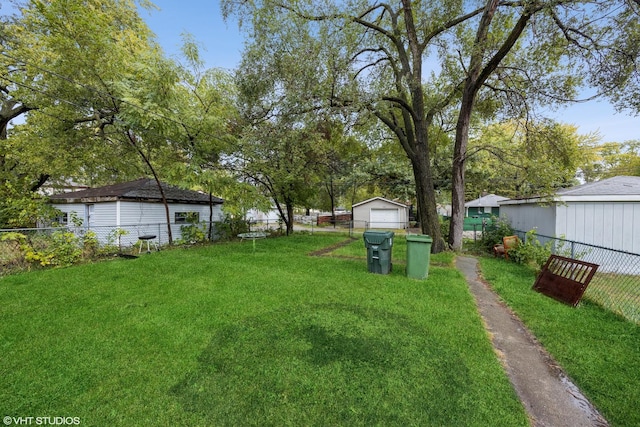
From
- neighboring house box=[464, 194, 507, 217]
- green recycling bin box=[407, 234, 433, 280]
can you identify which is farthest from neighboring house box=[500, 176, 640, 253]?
neighboring house box=[464, 194, 507, 217]

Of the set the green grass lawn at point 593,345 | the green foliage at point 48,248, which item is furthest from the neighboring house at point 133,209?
the green grass lawn at point 593,345

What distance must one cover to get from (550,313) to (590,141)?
33.2 metres

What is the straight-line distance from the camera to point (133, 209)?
470 inches

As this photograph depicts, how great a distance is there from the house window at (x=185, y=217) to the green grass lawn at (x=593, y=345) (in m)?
12.8

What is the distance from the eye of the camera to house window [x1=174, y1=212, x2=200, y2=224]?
13434 millimetres

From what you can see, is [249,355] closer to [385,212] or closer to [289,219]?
[289,219]

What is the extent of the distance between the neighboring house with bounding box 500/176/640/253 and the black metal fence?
0.46 metres

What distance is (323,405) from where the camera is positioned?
2.36 meters

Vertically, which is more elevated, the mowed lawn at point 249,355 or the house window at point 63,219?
the house window at point 63,219

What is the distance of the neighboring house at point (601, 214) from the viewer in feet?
26.0

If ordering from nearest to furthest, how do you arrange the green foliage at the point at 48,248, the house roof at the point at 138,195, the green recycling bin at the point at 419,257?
the green recycling bin at the point at 419,257, the green foliage at the point at 48,248, the house roof at the point at 138,195

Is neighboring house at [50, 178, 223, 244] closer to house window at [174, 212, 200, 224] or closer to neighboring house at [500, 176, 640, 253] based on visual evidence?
house window at [174, 212, 200, 224]

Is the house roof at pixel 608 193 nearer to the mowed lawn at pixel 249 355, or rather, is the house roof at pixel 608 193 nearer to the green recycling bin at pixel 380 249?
the mowed lawn at pixel 249 355

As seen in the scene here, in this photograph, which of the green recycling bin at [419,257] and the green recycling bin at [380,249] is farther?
the green recycling bin at [380,249]
